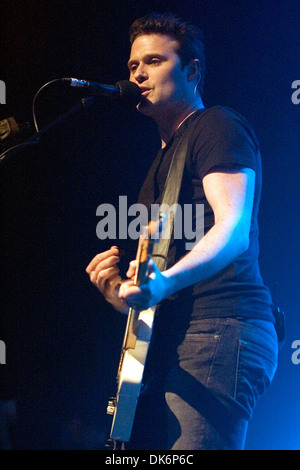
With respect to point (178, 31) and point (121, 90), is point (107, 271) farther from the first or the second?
point (178, 31)

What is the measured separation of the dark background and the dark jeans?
117 centimetres

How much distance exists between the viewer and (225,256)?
1.25 meters

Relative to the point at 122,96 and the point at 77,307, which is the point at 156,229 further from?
the point at 77,307

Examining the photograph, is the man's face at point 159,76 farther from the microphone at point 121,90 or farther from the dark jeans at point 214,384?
the dark jeans at point 214,384

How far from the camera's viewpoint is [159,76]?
1.91 metres

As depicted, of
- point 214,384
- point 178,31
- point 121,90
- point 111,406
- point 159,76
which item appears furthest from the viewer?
point 178,31

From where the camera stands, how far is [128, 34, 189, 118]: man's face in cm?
190

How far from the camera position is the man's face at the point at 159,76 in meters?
1.90

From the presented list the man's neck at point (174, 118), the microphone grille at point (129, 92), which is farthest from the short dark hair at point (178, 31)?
the microphone grille at point (129, 92)

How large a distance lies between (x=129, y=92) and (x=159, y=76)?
19cm

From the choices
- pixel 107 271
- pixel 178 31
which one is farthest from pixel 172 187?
pixel 178 31

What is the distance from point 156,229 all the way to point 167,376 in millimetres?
550

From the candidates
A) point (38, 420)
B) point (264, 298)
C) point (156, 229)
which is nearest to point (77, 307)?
point (38, 420)

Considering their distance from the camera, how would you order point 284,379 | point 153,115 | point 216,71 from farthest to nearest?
point 216,71
point 284,379
point 153,115
